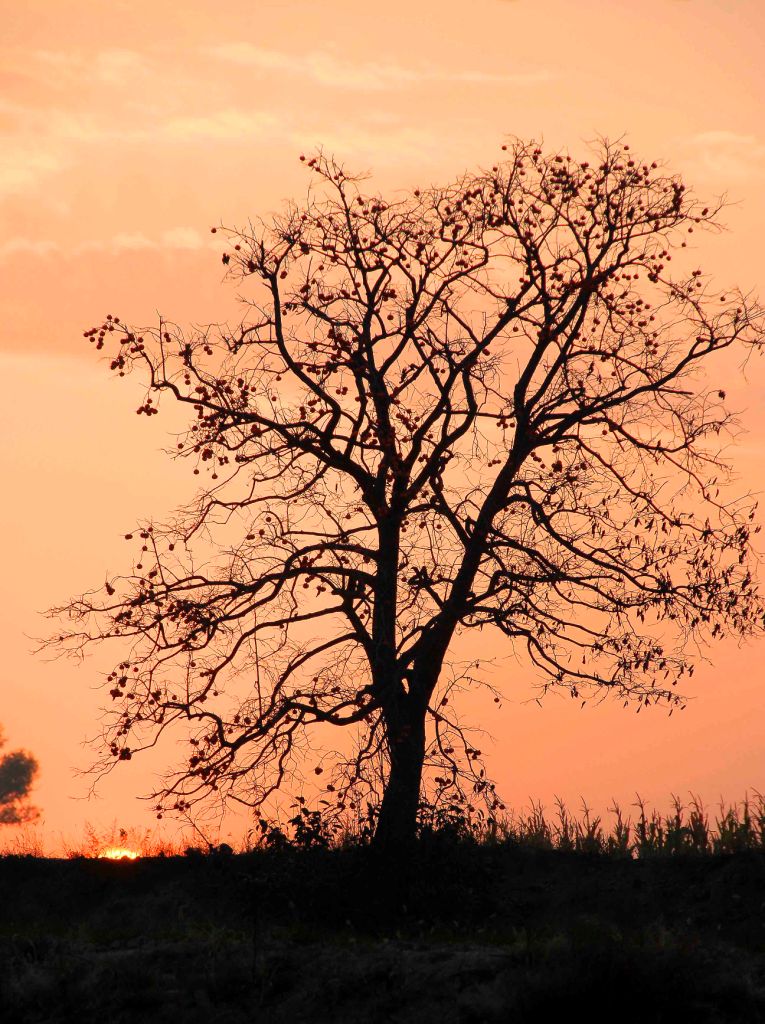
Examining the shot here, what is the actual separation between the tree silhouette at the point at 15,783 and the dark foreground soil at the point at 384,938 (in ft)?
67.3

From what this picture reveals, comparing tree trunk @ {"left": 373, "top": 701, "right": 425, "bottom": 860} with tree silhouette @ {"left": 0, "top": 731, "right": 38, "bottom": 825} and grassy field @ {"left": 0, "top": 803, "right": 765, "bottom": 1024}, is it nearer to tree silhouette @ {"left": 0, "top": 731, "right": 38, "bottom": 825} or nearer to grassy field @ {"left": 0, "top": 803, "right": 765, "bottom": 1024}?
grassy field @ {"left": 0, "top": 803, "right": 765, "bottom": 1024}

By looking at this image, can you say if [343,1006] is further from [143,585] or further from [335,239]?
[335,239]

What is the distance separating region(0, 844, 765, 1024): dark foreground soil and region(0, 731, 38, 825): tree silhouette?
20.5 meters

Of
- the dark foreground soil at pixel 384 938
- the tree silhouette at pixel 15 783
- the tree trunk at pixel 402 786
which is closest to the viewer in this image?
the dark foreground soil at pixel 384 938

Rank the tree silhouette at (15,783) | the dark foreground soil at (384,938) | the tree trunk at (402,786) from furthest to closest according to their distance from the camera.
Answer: the tree silhouette at (15,783) < the tree trunk at (402,786) < the dark foreground soil at (384,938)

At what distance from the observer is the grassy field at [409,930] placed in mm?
10492

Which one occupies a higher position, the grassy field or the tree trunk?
the tree trunk

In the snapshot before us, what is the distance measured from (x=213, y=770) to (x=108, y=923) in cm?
328

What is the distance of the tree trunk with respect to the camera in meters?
15.2

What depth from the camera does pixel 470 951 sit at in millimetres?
11898

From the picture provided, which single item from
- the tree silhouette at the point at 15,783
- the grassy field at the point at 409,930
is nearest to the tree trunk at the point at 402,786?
the grassy field at the point at 409,930

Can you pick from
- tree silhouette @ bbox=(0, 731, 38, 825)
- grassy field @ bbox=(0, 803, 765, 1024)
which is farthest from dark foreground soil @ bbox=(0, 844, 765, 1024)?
tree silhouette @ bbox=(0, 731, 38, 825)

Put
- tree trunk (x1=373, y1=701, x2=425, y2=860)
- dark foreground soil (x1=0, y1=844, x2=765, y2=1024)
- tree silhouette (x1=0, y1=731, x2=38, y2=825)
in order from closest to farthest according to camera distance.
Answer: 1. dark foreground soil (x1=0, y1=844, x2=765, y2=1024)
2. tree trunk (x1=373, y1=701, x2=425, y2=860)
3. tree silhouette (x1=0, y1=731, x2=38, y2=825)

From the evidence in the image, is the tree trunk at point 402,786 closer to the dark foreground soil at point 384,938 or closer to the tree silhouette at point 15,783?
the dark foreground soil at point 384,938
